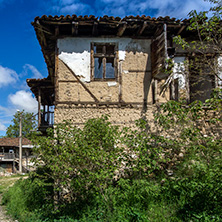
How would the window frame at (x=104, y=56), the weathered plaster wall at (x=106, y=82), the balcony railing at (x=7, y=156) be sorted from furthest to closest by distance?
the balcony railing at (x=7, y=156)
the window frame at (x=104, y=56)
the weathered plaster wall at (x=106, y=82)

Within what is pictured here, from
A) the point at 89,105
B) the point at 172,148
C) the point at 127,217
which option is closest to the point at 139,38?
the point at 89,105

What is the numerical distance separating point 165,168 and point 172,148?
33.3 inches

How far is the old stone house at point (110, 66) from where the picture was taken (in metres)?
7.43

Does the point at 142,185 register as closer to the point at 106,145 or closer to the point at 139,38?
the point at 106,145

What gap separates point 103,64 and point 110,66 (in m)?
0.45

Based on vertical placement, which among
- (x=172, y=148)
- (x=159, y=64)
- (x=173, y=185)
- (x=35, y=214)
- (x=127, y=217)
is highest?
(x=159, y=64)

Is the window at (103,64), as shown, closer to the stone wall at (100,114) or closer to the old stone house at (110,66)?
the old stone house at (110,66)

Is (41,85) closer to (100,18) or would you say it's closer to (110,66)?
(110,66)

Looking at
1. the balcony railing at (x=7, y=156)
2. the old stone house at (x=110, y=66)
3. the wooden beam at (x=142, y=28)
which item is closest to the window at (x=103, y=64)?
the old stone house at (x=110, y=66)

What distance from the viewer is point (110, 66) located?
8203mm

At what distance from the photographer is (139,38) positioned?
802cm

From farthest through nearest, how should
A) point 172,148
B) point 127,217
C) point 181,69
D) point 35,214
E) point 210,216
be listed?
point 181,69
point 172,148
point 35,214
point 127,217
point 210,216

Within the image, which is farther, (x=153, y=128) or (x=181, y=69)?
(x=181, y=69)

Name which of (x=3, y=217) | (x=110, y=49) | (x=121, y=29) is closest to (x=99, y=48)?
(x=110, y=49)
